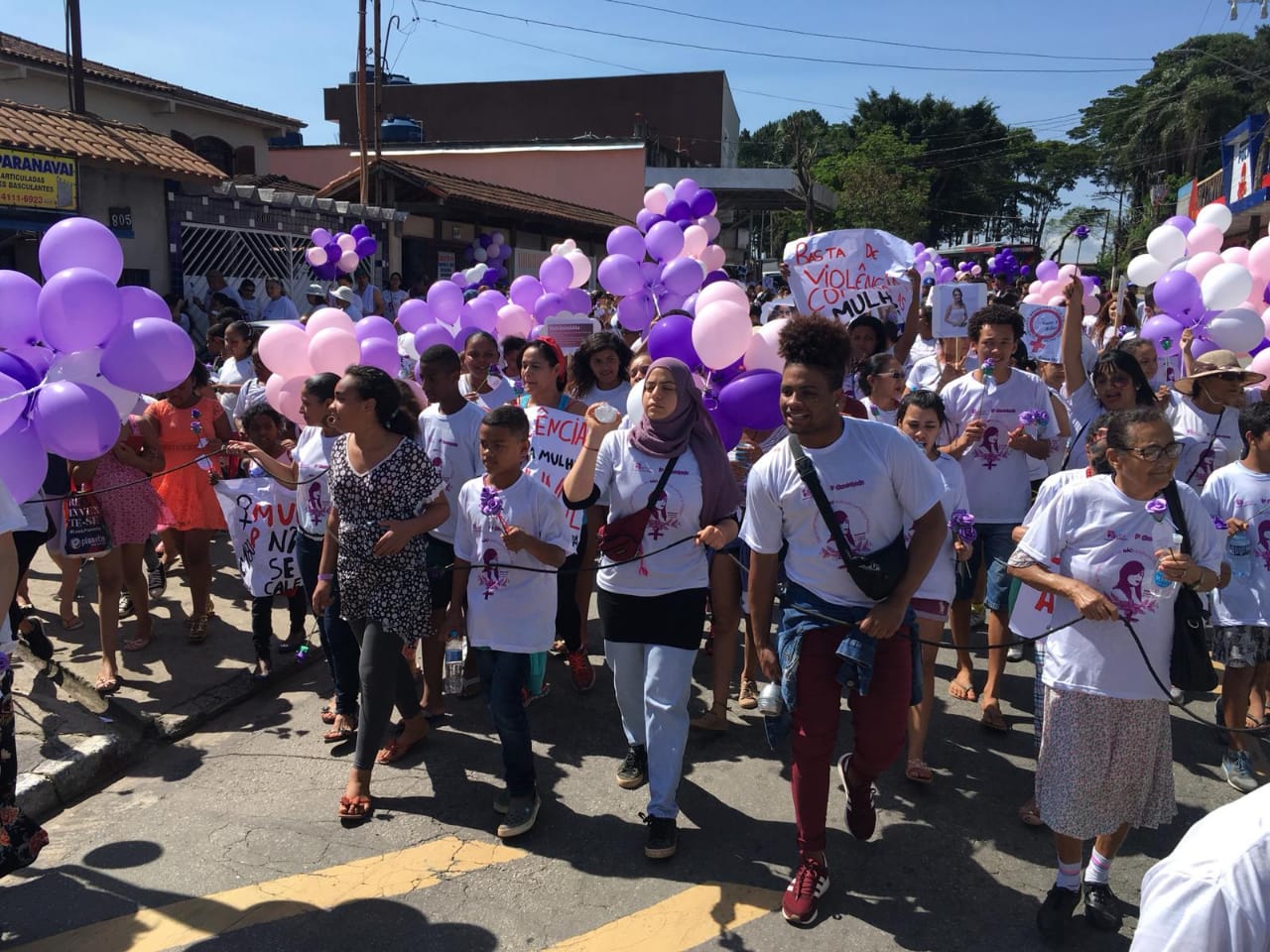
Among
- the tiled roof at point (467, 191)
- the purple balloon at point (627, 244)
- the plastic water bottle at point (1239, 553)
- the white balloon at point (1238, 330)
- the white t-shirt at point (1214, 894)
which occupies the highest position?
the tiled roof at point (467, 191)

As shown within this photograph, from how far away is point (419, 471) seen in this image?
3.89m

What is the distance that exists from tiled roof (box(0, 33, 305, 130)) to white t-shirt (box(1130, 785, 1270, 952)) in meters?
21.6

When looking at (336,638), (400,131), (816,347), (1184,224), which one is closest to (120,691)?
(336,638)

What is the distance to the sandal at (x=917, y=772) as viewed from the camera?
13.3 ft

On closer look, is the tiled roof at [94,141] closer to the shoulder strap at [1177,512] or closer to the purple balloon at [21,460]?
the purple balloon at [21,460]

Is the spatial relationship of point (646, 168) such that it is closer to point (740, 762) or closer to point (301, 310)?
point (301, 310)

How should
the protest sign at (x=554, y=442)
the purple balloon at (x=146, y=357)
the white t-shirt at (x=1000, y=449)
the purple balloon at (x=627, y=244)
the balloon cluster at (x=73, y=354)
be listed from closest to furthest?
the balloon cluster at (x=73, y=354) < the purple balloon at (x=146, y=357) < the protest sign at (x=554, y=442) < the white t-shirt at (x=1000, y=449) < the purple balloon at (x=627, y=244)

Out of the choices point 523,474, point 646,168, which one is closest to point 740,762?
point 523,474

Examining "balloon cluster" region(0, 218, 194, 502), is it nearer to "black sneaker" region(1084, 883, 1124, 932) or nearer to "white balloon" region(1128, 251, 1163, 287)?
"black sneaker" region(1084, 883, 1124, 932)

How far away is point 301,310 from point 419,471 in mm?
14316

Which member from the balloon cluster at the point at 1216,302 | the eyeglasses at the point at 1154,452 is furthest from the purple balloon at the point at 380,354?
the balloon cluster at the point at 1216,302

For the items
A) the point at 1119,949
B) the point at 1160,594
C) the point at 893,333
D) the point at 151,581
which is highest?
the point at 893,333

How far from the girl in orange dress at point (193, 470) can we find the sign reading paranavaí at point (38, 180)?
798cm

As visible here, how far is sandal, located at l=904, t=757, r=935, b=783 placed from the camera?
4043 mm
